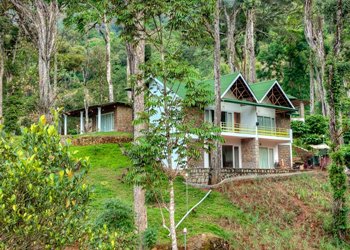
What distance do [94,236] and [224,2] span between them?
32.1m

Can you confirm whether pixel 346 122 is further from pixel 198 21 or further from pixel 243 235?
pixel 198 21

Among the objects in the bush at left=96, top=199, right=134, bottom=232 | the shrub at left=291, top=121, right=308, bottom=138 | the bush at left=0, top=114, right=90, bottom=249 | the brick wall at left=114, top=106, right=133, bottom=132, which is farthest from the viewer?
the shrub at left=291, top=121, right=308, bottom=138

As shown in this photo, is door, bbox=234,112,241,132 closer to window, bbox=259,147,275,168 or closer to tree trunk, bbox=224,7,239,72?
window, bbox=259,147,275,168

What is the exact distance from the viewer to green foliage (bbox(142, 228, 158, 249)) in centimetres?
1402

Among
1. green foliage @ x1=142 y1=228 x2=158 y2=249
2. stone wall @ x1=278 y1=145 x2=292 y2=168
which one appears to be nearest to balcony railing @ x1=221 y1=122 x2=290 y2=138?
stone wall @ x1=278 y1=145 x2=292 y2=168

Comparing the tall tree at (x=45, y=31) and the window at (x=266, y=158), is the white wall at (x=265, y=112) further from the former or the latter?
the tall tree at (x=45, y=31)

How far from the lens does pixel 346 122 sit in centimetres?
1852

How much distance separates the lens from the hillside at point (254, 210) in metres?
16.8

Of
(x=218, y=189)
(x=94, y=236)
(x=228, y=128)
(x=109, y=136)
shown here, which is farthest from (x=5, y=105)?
(x=94, y=236)

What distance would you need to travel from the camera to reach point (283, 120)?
30828mm

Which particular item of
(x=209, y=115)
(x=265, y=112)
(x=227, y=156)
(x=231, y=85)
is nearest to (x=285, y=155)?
(x=265, y=112)

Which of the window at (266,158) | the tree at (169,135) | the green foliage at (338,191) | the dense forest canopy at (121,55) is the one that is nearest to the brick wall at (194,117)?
the tree at (169,135)

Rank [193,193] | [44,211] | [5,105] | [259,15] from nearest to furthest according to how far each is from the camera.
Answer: [44,211] < [193,193] < [5,105] < [259,15]

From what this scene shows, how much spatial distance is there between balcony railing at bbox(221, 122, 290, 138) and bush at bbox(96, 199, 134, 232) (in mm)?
13399
